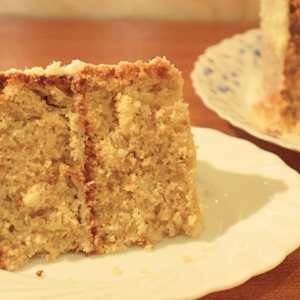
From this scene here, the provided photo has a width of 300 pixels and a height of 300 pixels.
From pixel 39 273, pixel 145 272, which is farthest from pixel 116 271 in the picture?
pixel 39 273

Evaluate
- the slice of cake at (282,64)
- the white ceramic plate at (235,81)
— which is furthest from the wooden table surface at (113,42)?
the slice of cake at (282,64)

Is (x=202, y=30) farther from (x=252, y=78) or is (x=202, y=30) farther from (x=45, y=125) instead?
(x=45, y=125)

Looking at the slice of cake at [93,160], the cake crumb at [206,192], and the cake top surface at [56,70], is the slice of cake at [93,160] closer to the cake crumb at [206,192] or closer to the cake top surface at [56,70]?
the cake top surface at [56,70]

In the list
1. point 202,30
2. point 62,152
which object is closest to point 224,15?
point 202,30

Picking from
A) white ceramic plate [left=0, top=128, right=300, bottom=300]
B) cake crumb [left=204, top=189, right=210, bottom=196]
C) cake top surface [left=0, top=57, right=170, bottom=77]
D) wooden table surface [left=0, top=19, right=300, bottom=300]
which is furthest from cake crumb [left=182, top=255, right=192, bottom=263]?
wooden table surface [left=0, top=19, right=300, bottom=300]

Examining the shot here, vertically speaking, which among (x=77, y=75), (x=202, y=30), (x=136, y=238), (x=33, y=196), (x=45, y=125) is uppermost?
(x=202, y=30)
